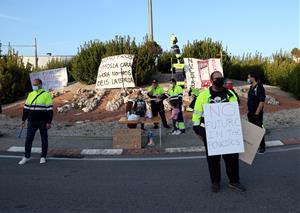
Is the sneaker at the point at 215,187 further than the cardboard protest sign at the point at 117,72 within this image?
No

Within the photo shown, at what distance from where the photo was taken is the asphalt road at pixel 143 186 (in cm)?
550

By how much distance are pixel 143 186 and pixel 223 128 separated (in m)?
1.57

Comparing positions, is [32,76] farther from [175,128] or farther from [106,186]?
[106,186]

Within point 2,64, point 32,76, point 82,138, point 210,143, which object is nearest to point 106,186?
point 210,143

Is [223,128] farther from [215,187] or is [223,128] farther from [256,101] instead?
[256,101]

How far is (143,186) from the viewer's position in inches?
257

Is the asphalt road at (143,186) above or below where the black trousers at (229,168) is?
below

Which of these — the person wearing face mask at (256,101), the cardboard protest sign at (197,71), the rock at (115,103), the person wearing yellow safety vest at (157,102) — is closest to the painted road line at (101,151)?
the person wearing face mask at (256,101)

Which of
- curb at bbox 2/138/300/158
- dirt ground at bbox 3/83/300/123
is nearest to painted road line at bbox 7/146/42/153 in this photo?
curb at bbox 2/138/300/158

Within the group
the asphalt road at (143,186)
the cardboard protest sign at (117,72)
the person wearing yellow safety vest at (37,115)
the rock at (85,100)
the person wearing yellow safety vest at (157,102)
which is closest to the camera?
the asphalt road at (143,186)

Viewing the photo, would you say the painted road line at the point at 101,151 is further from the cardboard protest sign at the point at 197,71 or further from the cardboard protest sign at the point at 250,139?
the cardboard protest sign at the point at 197,71

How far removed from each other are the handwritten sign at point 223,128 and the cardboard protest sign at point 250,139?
29cm

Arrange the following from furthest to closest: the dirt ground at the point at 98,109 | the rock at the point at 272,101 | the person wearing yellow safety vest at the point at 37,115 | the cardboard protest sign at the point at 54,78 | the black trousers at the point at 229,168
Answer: the cardboard protest sign at the point at 54,78, the rock at the point at 272,101, the dirt ground at the point at 98,109, the person wearing yellow safety vest at the point at 37,115, the black trousers at the point at 229,168

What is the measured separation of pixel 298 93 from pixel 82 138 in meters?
12.9
